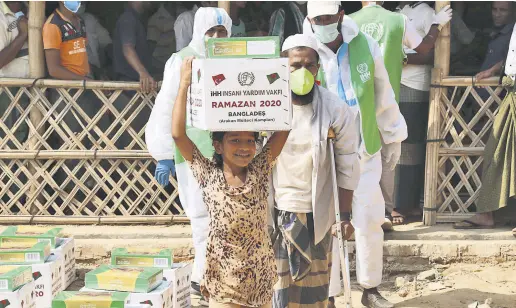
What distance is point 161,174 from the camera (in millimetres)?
6199

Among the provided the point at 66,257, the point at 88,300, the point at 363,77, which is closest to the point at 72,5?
the point at 66,257

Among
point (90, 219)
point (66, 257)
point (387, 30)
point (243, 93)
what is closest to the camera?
point (243, 93)

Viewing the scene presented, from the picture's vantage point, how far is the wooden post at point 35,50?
7.55 meters

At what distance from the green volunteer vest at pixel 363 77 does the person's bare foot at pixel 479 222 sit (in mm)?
1854

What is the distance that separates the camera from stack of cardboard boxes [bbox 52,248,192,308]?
191 inches

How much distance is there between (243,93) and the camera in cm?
402

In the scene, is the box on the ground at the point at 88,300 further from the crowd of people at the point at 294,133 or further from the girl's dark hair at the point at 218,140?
the girl's dark hair at the point at 218,140

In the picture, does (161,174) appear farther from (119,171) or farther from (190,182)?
(119,171)

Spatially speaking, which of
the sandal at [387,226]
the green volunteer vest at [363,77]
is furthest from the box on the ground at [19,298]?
the sandal at [387,226]

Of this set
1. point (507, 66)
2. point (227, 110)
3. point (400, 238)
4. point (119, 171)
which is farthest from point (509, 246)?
point (227, 110)

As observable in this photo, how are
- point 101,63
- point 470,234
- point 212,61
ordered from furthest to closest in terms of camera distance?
point 101,63 → point 470,234 → point 212,61

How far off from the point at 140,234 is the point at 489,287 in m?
2.86

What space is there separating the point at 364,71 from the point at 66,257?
2.55 m

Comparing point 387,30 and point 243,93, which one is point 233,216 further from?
point 387,30
